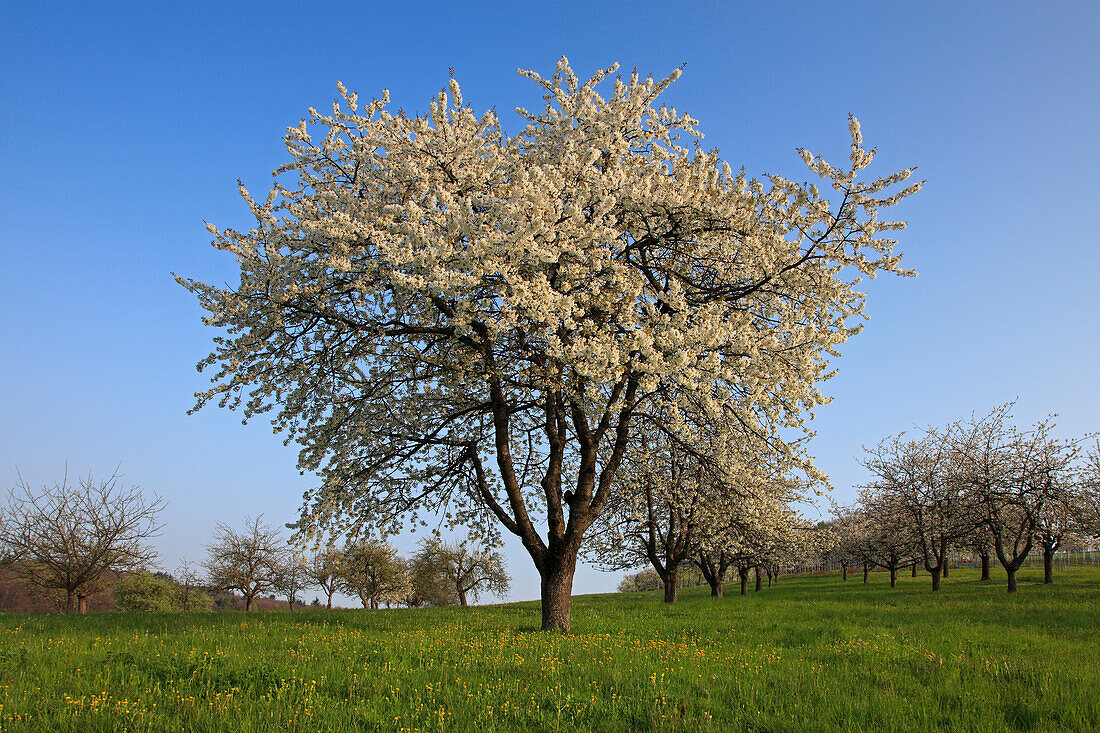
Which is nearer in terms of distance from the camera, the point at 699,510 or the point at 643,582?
the point at 699,510

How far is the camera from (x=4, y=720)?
6266mm

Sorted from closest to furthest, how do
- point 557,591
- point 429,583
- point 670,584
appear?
point 557,591, point 670,584, point 429,583

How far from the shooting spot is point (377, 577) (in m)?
60.7

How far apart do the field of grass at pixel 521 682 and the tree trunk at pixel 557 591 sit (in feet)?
7.34

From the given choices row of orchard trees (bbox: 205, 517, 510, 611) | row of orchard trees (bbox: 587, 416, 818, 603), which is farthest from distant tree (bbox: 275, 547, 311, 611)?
row of orchard trees (bbox: 587, 416, 818, 603)

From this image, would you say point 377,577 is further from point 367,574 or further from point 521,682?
point 521,682

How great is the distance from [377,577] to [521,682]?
2268 inches

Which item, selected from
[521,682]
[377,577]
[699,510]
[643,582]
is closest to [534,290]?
[521,682]

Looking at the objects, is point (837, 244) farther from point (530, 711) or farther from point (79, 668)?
point (79, 668)

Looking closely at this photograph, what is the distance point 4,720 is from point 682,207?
14300 millimetres

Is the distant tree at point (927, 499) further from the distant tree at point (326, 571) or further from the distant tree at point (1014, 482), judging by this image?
the distant tree at point (326, 571)

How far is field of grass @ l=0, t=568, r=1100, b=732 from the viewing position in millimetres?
6668

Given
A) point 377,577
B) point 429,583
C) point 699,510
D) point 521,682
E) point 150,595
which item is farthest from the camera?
point 429,583

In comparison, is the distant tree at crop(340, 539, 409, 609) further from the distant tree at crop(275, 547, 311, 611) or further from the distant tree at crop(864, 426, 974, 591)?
the distant tree at crop(864, 426, 974, 591)
